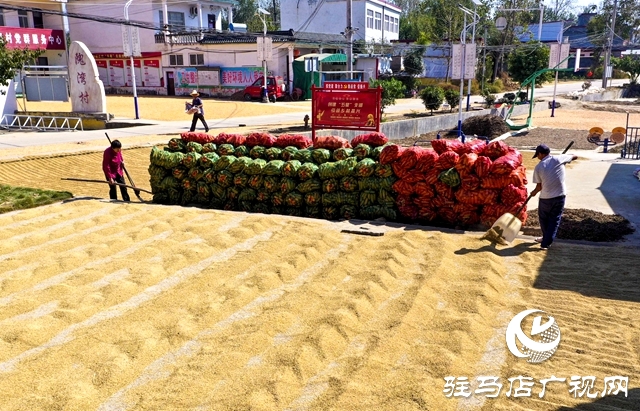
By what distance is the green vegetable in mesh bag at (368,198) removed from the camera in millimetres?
9828

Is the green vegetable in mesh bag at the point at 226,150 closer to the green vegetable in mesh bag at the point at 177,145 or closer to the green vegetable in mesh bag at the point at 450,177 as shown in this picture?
the green vegetable in mesh bag at the point at 177,145

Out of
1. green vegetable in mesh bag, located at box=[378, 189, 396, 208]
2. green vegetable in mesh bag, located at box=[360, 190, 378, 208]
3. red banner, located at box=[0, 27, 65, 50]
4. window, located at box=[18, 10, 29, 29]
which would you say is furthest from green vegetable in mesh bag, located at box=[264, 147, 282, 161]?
window, located at box=[18, 10, 29, 29]

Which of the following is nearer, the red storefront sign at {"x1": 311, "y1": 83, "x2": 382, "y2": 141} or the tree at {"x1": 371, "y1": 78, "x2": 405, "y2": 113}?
the red storefront sign at {"x1": 311, "y1": 83, "x2": 382, "y2": 141}

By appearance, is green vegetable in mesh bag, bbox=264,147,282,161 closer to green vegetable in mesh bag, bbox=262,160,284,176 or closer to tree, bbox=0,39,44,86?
green vegetable in mesh bag, bbox=262,160,284,176

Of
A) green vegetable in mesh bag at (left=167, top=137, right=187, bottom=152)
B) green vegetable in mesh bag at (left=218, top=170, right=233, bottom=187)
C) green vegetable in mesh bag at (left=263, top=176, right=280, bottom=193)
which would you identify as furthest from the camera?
green vegetable in mesh bag at (left=167, top=137, right=187, bottom=152)

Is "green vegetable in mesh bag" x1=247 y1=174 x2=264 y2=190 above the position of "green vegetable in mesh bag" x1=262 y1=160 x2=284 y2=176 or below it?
below

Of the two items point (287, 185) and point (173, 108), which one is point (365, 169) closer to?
point (287, 185)

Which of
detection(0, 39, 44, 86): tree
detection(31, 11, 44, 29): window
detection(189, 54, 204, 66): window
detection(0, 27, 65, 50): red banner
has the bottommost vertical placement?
detection(0, 39, 44, 86): tree

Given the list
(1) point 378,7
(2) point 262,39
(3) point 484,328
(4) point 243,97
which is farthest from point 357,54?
(3) point 484,328

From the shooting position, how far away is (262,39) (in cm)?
3259

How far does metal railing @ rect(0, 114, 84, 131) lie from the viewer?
24631 mm

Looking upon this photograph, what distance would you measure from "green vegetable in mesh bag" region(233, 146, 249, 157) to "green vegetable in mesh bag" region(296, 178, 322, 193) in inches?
60.6

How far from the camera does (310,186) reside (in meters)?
10.1

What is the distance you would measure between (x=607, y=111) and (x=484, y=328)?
3736cm
